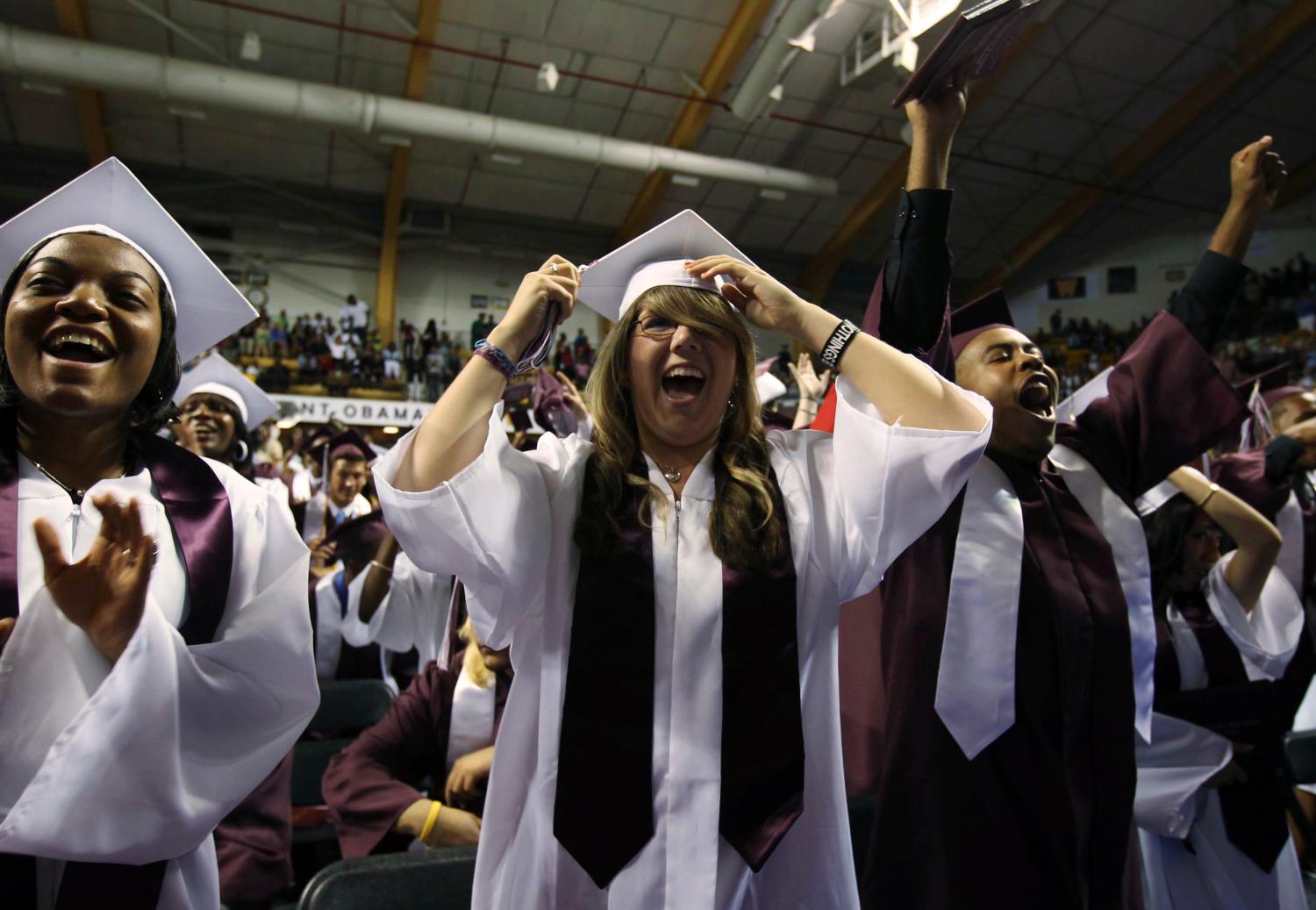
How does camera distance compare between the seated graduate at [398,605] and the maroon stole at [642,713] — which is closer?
the maroon stole at [642,713]

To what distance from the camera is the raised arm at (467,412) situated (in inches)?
50.8

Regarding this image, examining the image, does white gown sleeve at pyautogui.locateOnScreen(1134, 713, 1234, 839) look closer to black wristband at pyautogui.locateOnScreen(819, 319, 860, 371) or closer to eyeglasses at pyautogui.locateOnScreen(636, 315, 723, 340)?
black wristband at pyautogui.locateOnScreen(819, 319, 860, 371)

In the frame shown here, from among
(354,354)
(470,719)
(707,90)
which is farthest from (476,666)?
(354,354)

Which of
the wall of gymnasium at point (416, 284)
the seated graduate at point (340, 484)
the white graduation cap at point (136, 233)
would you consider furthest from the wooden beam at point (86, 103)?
the white graduation cap at point (136, 233)

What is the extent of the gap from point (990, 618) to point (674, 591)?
30.6 inches

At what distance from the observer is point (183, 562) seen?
137 centimetres

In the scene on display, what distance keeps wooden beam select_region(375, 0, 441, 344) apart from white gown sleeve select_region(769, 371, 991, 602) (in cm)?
1263

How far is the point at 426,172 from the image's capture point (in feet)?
54.2

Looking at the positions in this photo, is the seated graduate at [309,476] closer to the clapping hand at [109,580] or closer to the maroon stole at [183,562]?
the maroon stole at [183,562]

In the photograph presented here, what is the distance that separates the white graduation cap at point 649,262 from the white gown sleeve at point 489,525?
17.1 inches

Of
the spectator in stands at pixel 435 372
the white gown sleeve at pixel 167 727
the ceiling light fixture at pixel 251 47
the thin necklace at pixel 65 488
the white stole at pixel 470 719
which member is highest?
the ceiling light fixture at pixel 251 47

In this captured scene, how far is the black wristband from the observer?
1480 millimetres

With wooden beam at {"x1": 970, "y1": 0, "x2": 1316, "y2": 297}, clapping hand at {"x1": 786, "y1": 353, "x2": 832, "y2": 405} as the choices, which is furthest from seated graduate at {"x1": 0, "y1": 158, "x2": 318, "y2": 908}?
wooden beam at {"x1": 970, "y1": 0, "x2": 1316, "y2": 297}

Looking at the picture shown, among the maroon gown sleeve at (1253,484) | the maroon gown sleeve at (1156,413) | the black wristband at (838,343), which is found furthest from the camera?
the maroon gown sleeve at (1253,484)
